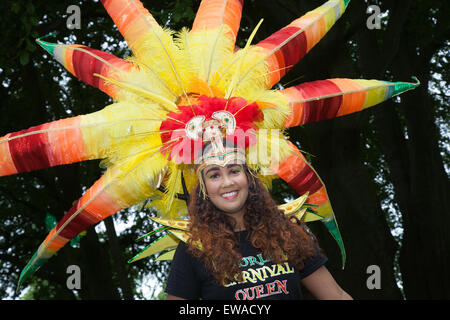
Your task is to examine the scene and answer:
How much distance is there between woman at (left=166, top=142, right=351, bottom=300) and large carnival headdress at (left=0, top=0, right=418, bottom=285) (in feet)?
0.37

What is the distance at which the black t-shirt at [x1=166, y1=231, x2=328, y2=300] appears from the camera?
8.03 ft

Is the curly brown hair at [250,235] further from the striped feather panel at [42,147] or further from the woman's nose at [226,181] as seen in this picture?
the striped feather panel at [42,147]

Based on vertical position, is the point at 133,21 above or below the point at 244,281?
above

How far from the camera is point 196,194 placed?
8.81ft

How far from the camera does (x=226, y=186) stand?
2.57 meters

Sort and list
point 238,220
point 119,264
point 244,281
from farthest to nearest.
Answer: point 119,264, point 238,220, point 244,281

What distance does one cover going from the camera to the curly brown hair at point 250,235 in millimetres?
2475

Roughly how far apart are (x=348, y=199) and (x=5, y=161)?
13.3 ft

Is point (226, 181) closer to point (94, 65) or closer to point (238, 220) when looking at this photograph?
point (238, 220)

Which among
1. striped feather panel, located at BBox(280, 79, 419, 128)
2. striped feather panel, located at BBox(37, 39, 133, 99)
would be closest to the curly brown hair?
striped feather panel, located at BBox(280, 79, 419, 128)

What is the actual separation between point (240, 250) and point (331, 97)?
3.08 ft

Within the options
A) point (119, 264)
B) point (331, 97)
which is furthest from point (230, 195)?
point (119, 264)

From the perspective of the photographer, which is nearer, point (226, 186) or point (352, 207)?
point (226, 186)

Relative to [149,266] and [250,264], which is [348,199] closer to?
[250,264]
